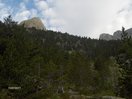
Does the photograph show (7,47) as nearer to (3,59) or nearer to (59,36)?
(3,59)

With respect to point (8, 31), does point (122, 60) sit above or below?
below

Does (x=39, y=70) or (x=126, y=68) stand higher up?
(x=39, y=70)

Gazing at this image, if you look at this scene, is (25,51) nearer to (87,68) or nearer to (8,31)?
(8,31)

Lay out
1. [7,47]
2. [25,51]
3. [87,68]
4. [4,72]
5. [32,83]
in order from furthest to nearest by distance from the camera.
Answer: [87,68]
[25,51]
[7,47]
[4,72]
[32,83]

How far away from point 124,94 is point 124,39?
8698mm

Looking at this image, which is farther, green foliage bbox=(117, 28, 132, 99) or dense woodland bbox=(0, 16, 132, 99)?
green foliage bbox=(117, 28, 132, 99)

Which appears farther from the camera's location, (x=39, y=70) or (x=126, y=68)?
(x=39, y=70)

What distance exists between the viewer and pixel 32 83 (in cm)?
2202

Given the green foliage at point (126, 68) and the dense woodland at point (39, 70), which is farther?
the green foliage at point (126, 68)

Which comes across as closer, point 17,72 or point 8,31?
point 17,72

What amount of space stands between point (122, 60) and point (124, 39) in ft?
14.2

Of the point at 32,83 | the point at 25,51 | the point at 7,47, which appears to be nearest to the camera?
the point at 32,83

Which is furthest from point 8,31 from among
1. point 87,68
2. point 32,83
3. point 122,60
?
point 87,68

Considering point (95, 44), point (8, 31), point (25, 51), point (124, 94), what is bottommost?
point (124, 94)
